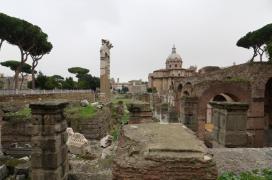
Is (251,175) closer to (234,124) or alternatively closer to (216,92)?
(234,124)

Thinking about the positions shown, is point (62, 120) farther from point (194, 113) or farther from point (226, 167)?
point (194, 113)

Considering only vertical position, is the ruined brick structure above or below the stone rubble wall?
above

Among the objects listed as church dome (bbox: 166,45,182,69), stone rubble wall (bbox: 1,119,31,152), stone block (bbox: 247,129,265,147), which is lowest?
stone block (bbox: 247,129,265,147)

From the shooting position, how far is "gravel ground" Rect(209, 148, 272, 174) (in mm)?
4562

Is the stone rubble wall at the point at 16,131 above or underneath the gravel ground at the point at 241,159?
underneath

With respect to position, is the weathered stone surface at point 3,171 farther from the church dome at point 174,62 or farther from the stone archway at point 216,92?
the church dome at point 174,62

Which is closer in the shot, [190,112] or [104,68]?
[190,112]

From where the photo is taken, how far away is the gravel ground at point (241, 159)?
456 cm

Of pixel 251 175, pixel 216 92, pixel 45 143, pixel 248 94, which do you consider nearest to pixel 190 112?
pixel 216 92

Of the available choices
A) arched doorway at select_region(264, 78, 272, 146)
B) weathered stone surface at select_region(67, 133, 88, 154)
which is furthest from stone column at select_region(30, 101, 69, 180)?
arched doorway at select_region(264, 78, 272, 146)

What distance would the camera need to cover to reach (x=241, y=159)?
4895 mm

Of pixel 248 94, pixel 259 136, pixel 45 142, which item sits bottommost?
pixel 259 136

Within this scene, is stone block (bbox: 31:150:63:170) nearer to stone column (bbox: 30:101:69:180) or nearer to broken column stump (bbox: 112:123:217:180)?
stone column (bbox: 30:101:69:180)

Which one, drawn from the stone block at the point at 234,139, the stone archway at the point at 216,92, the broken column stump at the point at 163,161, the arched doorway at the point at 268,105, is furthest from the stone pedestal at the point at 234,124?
the arched doorway at the point at 268,105
